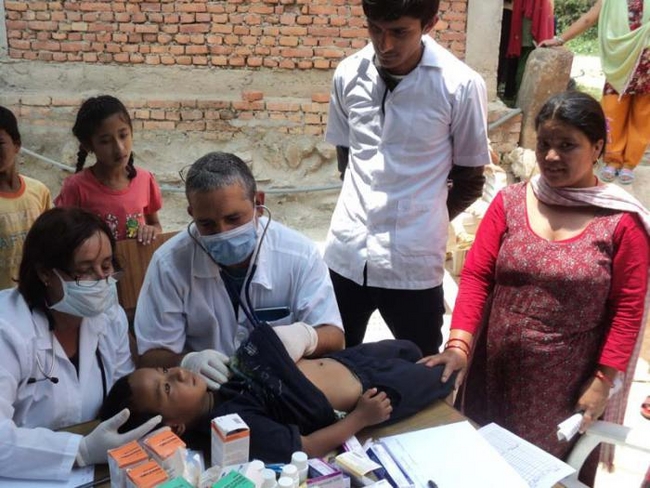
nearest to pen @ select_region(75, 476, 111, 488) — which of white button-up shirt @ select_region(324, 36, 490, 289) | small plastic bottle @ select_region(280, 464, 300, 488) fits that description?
small plastic bottle @ select_region(280, 464, 300, 488)

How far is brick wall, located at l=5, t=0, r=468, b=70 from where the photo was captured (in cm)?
574

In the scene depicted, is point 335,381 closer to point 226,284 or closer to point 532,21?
point 226,284

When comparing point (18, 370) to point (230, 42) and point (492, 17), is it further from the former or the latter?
point (492, 17)

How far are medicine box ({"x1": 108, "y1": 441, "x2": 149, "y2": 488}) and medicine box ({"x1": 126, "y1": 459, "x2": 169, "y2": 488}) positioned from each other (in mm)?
18

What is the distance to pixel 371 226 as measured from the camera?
2.51 meters

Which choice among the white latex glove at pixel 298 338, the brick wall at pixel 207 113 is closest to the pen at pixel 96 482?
the white latex glove at pixel 298 338

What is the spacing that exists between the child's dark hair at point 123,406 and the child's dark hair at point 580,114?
5.28 feet

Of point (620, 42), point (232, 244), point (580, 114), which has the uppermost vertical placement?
point (620, 42)

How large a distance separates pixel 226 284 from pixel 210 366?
0.33 m

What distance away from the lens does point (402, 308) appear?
258 centimetres

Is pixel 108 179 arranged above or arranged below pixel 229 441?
above

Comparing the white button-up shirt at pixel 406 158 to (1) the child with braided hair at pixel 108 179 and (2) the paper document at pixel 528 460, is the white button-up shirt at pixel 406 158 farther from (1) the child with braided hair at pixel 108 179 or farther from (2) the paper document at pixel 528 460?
(1) the child with braided hair at pixel 108 179

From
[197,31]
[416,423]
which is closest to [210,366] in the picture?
[416,423]

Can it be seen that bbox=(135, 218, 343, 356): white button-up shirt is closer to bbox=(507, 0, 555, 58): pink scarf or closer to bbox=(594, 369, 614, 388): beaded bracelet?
bbox=(594, 369, 614, 388): beaded bracelet
